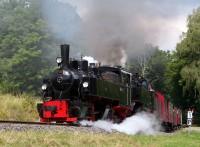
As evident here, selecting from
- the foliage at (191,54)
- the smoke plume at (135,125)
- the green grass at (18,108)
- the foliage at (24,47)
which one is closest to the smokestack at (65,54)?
the smoke plume at (135,125)

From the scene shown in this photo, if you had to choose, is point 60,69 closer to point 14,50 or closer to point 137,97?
point 137,97

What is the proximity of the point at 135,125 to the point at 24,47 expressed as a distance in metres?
33.1

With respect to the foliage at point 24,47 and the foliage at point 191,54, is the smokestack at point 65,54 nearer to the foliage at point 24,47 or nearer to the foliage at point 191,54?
the foliage at point 191,54

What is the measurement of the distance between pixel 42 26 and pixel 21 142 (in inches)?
1691

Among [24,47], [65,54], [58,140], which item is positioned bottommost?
[58,140]

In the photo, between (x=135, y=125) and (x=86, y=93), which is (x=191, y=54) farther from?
(x=86, y=93)

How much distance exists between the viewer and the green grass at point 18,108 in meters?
22.7

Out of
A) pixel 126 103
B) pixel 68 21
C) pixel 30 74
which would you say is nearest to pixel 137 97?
pixel 126 103

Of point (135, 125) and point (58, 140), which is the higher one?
point (135, 125)

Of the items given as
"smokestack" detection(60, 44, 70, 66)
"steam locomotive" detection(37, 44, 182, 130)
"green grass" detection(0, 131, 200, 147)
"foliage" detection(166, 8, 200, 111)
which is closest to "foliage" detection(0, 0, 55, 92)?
"foliage" detection(166, 8, 200, 111)

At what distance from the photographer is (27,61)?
51938 millimetres

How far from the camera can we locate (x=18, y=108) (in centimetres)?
2355

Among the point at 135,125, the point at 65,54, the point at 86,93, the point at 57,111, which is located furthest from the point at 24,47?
the point at 57,111

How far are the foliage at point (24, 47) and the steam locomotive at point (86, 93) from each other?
27.7 meters
